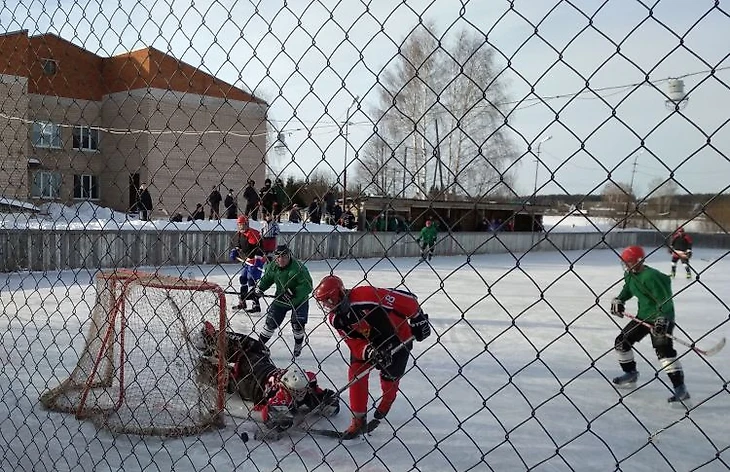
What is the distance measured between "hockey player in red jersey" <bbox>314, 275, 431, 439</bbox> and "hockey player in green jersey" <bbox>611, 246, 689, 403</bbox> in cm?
168

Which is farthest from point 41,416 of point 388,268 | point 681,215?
point 388,268

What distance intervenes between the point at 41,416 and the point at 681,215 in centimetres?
452

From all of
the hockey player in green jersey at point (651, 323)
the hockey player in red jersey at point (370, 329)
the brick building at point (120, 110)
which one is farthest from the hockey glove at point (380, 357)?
the hockey player in green jersey at point (651, 323)

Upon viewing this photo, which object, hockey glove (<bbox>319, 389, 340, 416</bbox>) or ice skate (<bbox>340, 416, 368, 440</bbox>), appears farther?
hockey glove (<bbox>319, 389, 340, 416</bbox>)

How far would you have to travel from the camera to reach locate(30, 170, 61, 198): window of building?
10.3 ft

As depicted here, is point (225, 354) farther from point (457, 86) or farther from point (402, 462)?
point (457, 86)

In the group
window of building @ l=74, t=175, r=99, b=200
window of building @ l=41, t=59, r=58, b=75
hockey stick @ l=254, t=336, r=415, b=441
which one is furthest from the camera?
hockey stick @ l=254, t=336, r=415, b=441

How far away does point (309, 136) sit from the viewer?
6.06ft

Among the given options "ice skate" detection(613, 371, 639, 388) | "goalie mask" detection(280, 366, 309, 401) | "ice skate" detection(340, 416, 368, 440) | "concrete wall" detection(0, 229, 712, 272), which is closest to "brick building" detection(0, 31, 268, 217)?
A: "goalie mask" detection(280, 366, 309, 401)

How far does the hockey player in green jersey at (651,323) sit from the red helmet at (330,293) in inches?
86.2

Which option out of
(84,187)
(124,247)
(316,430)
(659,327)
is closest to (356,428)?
(316,430)

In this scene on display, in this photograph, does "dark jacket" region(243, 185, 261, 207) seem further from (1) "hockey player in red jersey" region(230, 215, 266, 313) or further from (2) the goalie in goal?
(1) "hockey player in red jersey" region(230, 215, 266, 313)

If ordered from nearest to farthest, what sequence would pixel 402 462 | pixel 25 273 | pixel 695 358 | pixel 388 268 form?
pixel 402 462 → pixel 695 358 → pixel 25 273 → pixel 388 268

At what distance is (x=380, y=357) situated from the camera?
3.77 meters
